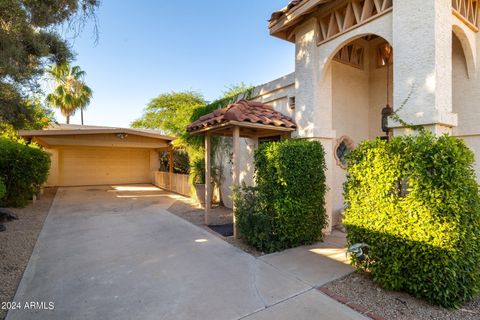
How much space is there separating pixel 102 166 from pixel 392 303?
62.7ft

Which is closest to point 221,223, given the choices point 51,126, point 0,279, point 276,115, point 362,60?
point 276,115

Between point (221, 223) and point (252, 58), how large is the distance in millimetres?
11071

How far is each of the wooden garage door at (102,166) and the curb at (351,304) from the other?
1804 cm

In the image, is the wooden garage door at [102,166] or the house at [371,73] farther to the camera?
the wooden garage door at [102,166]

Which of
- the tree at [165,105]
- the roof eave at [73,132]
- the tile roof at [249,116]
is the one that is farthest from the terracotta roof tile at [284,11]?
the tree at [165,105]

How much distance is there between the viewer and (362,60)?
7.05 m

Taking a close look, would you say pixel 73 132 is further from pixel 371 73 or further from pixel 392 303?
pixel 392 303

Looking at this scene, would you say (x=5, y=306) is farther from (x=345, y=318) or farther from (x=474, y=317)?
(x=474, y=317)

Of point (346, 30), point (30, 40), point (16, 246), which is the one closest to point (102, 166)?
point (16, 246)

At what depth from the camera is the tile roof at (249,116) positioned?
17.5ft

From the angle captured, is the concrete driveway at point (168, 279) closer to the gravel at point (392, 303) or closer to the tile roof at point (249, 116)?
the gravel at point (392, 303)

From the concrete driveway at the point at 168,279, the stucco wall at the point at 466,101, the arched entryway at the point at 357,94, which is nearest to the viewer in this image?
the concrete driveway at the point at 168,279

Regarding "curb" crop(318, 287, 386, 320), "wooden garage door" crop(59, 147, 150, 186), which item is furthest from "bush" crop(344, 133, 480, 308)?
"wooden garage door" crop(59, 147, 150, 186)

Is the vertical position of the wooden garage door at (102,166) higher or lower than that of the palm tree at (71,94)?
lower
